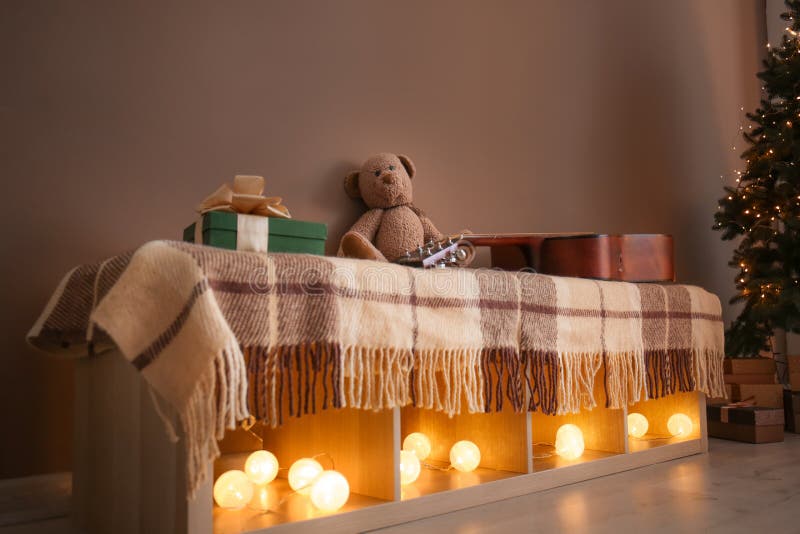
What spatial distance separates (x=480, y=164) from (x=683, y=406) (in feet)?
3.21

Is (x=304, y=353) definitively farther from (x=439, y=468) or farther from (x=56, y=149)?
(x=56, y=149)

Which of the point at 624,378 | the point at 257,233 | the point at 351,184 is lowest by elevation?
the point at 624,378

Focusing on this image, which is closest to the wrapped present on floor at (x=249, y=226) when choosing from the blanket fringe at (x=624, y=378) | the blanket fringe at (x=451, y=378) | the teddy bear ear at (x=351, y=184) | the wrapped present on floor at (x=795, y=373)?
the blanket fringe at (x=451, y=378)

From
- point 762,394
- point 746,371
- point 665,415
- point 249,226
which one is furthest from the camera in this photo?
point 746,371

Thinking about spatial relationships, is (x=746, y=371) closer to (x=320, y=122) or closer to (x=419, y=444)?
(x=419, y=444)

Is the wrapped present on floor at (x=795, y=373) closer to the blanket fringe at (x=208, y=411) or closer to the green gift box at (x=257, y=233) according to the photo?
the green gift box at (x=257, y=233)

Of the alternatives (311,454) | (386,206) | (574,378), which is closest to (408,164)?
(386,206)

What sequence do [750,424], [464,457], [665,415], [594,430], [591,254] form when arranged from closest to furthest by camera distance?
1. [464,457]
2. [594,430]
3. [591,254]
4. [665,415]
5. [750,424]

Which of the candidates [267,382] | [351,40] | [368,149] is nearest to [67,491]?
[267,382]

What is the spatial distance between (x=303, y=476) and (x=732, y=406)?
1.62 metres

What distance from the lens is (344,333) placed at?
1100mm

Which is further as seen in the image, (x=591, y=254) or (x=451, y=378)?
(x=591, y=254)

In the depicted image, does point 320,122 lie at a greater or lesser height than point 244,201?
greater

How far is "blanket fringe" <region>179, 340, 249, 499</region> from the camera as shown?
91cm
